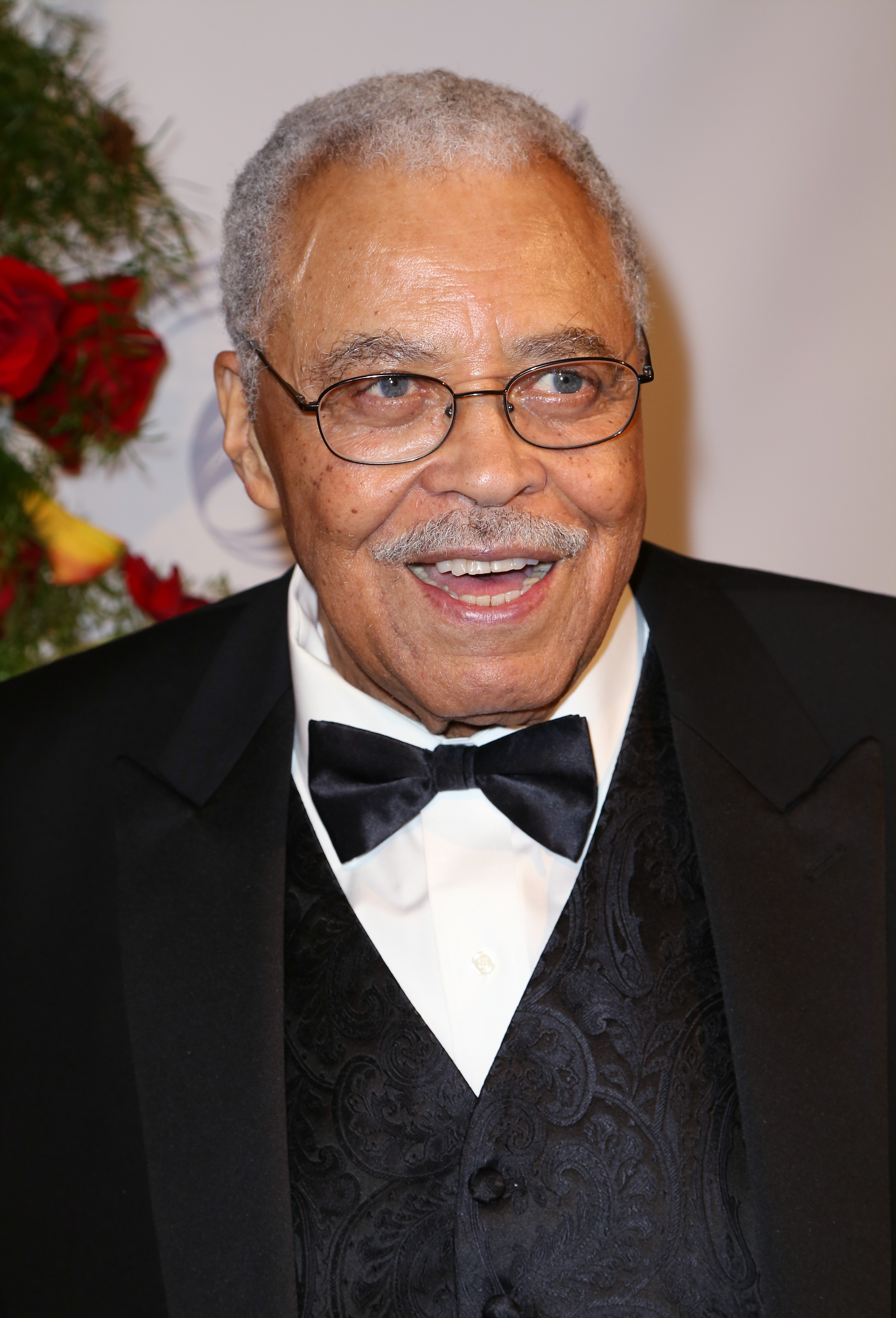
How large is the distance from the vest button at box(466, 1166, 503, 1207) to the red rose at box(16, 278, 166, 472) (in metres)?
1.25

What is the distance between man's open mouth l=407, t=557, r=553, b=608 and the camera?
1320 mm

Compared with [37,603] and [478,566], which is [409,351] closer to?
[478,566]

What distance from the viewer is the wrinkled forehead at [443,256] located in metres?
1.28

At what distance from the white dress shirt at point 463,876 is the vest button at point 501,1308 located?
0.63 ft

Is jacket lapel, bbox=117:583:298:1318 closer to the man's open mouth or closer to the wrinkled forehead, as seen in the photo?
the man's open mouth

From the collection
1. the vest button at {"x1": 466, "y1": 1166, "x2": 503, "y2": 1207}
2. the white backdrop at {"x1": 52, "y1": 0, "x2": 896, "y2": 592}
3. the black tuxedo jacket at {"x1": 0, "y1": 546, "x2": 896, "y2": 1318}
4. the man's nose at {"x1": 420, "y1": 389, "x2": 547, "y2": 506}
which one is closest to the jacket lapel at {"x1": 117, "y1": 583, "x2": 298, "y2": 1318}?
the black tuxedo jacket at {"x1": 0, "y1": 546, "x2": 896, "y2": 1318}

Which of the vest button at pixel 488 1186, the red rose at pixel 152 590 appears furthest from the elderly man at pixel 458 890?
the red rose at pixel 152 590

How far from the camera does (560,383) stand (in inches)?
52.5

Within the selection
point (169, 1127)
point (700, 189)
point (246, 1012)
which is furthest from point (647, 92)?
point (169, 1127)

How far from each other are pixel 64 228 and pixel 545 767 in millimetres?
1142

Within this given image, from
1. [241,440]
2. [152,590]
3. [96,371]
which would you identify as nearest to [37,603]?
[152,590]

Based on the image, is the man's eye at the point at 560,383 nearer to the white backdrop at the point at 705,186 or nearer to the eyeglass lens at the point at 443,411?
the eyeglass lens at the point at 443,411

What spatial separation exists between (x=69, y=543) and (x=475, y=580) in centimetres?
92

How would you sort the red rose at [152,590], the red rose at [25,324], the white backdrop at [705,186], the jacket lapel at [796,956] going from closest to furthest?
the jacket lapel at [796,956], the red rose at [25,324], the white backdrop at [705,186], the red rose at [152,590]
